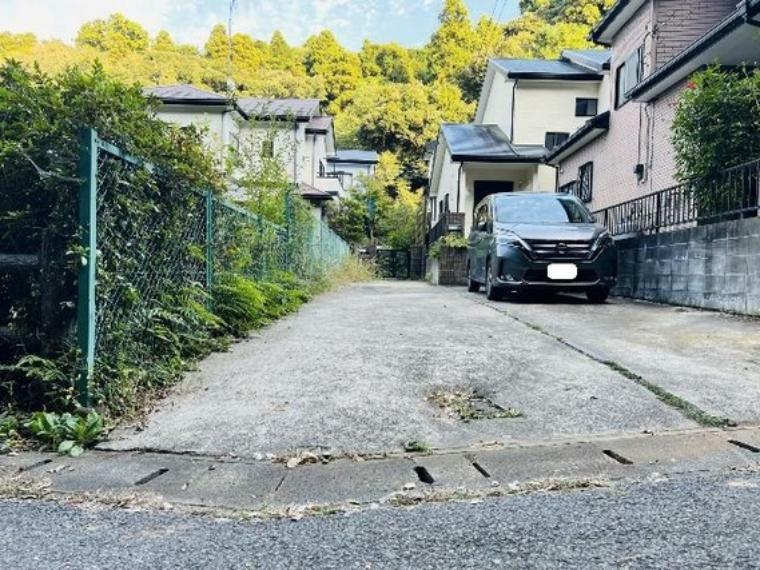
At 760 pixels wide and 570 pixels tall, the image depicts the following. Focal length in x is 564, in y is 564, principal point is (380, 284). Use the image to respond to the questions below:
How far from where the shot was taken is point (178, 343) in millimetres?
3344

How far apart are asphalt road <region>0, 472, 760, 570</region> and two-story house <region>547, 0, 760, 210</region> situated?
21.4ft

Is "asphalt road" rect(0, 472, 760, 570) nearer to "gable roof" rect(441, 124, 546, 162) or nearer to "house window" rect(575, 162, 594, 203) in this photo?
"house window" rect(575, 162, 594, 203)

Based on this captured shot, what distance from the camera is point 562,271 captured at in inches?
264

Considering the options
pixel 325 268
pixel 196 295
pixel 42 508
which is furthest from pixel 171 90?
pixel 42 508

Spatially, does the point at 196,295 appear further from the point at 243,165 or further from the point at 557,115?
the point at 557,115

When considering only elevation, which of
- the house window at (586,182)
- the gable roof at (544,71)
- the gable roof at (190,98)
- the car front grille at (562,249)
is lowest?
the car front grille at (562,249)

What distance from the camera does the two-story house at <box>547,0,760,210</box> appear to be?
7555 millimetres

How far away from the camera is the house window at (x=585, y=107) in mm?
16891

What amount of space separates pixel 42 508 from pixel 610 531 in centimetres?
167

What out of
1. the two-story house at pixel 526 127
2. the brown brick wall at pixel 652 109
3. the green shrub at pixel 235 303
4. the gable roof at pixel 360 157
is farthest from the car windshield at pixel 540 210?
the gable roof at pixel 360 157

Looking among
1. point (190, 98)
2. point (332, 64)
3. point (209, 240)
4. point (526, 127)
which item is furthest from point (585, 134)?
point (332, 64)

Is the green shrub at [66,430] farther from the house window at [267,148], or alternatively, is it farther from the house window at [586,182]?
the house window at [586,182]

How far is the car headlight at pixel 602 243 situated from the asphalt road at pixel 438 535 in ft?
17.2

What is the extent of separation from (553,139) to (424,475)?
16974 millimetres
